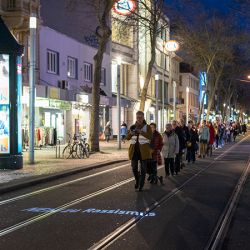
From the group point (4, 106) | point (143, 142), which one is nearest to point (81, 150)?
point (4, 106)

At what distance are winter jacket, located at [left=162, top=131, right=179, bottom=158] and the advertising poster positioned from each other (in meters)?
4.89

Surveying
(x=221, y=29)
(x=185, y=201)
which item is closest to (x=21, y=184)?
(x=185, y=201)

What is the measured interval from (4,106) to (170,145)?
525 centimetres

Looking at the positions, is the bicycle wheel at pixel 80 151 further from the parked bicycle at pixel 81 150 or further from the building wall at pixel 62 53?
the building wall at pixel 62 53

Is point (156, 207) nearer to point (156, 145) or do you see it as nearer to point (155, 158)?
point (155, 158)

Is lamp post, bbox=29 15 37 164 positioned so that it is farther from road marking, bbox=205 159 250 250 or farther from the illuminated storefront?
road marking, bbox=205 159 250 250

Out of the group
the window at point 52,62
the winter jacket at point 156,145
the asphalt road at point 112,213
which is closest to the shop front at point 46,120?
the window at point 52,62

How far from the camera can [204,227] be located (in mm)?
8555

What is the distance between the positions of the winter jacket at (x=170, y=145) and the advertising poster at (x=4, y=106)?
489 cm

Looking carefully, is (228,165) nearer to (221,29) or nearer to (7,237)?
(7,237)

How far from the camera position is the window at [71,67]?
118ft

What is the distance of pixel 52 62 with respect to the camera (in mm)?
33344

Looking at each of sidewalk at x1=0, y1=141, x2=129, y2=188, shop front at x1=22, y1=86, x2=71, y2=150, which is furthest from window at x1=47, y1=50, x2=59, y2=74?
sidewalk at x1=0, y1=141, x2=129, y2=188

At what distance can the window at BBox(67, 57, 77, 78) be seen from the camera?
36.0 meters
